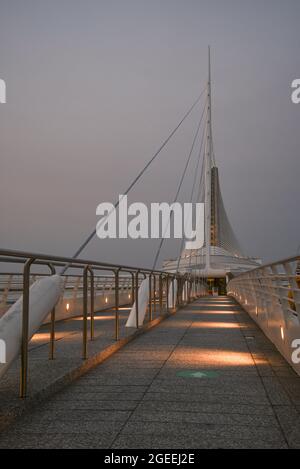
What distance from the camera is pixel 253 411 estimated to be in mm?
3801

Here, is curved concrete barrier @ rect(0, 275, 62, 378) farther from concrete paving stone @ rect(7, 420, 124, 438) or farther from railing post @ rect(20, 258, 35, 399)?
concrete paving stone @ rect(7, 420, 124, 438)

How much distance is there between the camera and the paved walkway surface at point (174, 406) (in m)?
3.12

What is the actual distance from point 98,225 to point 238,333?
4.28 meters

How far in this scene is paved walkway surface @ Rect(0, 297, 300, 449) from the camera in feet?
10.2

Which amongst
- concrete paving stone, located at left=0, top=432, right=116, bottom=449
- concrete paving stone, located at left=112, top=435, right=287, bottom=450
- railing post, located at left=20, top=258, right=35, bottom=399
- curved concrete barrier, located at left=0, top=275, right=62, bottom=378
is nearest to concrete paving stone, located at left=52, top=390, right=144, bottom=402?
railing post, located at left=20, top=258, right=35, bottom=399

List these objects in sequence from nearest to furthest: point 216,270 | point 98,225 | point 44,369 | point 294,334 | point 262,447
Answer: point 262,447 < point 44,369 < point 294,334 < point 98,225 < point 216,270

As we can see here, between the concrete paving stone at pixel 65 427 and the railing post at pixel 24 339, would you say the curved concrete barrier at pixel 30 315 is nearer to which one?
the railing post at pixel 24 339

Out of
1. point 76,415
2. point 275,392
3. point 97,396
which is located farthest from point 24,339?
point 275,392

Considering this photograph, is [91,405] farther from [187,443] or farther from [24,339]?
[187,443]

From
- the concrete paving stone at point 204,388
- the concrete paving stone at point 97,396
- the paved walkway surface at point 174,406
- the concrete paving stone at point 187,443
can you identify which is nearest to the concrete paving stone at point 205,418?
the paved walkway surface at point 174,406

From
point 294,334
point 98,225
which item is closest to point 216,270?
point 98,225

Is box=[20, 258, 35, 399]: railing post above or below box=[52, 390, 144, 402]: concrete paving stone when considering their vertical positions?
above

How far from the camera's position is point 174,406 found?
13.0 ft
